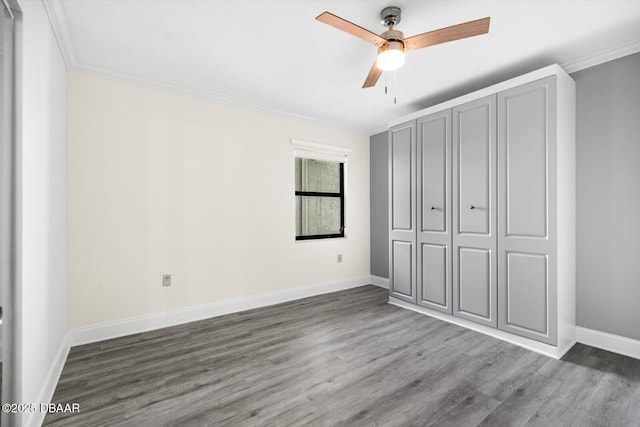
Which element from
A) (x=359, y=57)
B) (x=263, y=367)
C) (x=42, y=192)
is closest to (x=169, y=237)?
(x=42, y=192)

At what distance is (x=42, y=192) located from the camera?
180 centimetres

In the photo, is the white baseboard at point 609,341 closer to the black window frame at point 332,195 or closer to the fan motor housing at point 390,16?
the black window frame at point 332,195

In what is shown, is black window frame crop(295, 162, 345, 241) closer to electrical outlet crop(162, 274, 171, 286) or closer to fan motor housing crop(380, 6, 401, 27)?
electrical outlet crop(162, 274, 171, 286)

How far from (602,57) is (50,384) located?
4.92 m

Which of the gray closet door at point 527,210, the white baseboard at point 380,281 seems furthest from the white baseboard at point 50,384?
the white baseboard at point 380,281

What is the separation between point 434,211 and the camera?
132 inches

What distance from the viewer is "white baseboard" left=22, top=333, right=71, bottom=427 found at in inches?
61.4

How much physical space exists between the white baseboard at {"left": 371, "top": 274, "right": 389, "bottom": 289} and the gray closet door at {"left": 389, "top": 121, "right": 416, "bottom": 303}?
78cm

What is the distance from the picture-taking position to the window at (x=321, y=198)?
15.4ft

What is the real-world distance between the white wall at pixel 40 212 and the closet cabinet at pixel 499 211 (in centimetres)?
336

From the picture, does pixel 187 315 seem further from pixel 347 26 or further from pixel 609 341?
pixel 609 341

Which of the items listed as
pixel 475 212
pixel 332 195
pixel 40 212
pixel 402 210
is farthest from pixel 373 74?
pixel 40 212

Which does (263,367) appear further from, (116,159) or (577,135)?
(577,135)

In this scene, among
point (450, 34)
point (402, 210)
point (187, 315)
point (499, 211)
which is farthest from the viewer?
point (402, 210)
